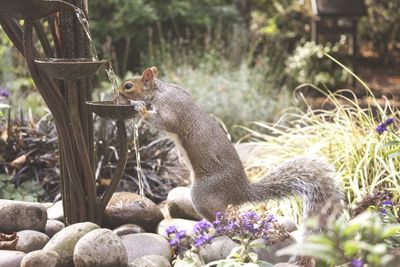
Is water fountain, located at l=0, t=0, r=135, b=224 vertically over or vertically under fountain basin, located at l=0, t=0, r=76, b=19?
under

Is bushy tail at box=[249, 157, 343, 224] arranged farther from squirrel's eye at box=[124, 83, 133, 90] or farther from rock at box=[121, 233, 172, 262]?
squirrel's eye at box=[124, 83, 133, 90]

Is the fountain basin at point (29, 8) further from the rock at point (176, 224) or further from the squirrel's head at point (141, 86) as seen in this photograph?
the rock at point (176, 224)

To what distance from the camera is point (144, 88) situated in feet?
12.8

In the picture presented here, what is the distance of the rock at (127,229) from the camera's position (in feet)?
13.1

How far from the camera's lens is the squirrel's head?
3.89 meters

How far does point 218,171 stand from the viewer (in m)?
3.69

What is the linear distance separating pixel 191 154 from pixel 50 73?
35.3 inches

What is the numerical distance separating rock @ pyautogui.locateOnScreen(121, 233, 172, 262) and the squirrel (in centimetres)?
27

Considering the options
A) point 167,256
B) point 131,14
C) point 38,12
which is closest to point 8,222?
point 167,256

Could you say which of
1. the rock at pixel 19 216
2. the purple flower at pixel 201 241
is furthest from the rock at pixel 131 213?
the purple flower at pixel 201 241

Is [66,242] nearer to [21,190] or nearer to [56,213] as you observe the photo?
[56,213]

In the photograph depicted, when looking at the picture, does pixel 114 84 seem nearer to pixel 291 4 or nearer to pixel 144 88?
pixel 144 88

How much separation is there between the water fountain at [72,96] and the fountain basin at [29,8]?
4cm

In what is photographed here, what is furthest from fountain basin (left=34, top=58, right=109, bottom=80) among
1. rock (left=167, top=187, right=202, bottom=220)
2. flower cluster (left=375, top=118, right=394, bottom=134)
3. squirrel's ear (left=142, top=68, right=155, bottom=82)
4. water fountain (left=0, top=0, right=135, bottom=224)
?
flower cluster (left=375, top=118, right=394, bottom=134)
